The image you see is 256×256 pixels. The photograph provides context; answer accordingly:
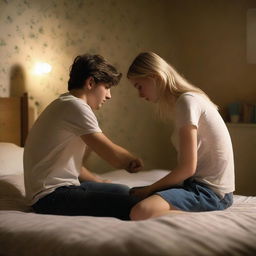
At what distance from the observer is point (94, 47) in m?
3.59

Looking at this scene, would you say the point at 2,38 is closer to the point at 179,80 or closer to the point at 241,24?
the point at 179,80

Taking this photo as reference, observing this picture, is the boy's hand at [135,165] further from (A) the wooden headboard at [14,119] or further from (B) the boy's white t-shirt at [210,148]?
(A) the wooden headboard at [14,119]

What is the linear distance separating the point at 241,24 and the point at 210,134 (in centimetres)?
251

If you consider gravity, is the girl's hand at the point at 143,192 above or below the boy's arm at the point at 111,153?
below

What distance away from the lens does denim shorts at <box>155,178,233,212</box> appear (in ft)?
5.61

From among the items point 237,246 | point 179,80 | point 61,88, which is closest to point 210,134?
point 179,80

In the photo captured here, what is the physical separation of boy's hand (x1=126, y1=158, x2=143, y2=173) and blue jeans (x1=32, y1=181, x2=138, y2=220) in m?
0.10

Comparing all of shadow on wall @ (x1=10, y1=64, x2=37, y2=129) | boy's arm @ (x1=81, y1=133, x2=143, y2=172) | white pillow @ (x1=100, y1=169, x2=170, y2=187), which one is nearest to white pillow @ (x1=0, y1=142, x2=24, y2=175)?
shadow on wall @ (x1=10, y1=64, x2=37, y2=129)

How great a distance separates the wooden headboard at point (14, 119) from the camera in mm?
2920

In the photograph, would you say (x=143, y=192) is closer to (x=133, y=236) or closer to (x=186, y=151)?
(x=186, y=151)

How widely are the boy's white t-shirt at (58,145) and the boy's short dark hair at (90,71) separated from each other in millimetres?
110

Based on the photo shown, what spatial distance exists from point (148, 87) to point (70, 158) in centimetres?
43

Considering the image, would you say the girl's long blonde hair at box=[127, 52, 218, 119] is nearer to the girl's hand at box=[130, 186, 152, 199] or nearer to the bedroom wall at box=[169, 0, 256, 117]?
the girl's hand at box=[130, 186, 152, 199]

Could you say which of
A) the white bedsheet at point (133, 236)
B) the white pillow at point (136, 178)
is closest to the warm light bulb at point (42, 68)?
the white pillow at point (136, 178)
